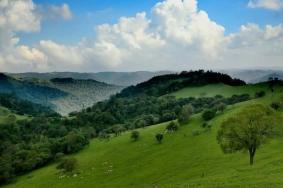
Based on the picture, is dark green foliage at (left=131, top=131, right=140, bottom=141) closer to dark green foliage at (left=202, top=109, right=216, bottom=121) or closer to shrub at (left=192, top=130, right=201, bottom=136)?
shrub at (left=192, top=130, right=201, bottom=136)

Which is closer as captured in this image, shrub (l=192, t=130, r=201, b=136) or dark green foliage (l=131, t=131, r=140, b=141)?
shrub (l=192, t=130, r=201, b=136)

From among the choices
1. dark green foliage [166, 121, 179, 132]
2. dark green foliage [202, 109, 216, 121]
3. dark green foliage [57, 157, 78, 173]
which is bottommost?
dark green foliage [57, 157, 78, 173]

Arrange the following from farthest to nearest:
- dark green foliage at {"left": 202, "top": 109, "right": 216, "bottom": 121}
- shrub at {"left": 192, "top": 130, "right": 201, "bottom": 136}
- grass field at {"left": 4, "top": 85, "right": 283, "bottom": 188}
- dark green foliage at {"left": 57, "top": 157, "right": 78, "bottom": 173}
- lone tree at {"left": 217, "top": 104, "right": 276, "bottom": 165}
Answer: dark green foliage at {"left": 202, "top": 109, "right": 216, "bottom": 121} < shrub at {"left": 192, "top": 130, "right": 201, "bottom": 136} < dark green foliage at {"left": 57, "top": 157, "right": 78, "bottom": 173} < grass field at {"left": 4, "top": 85, "right": 283, "bottom": 188} < lone tree at {"left": 217, "top": 104, "right": 276, "bottom": 165}

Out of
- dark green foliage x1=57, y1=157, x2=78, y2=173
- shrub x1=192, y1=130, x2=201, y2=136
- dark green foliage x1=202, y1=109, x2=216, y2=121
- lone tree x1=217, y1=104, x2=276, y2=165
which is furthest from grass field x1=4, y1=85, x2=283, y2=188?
lone tree x1=217, y1=104, x2=276, y2=165

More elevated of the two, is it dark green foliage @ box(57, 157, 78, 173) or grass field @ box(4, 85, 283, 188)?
grass field @ box(4, 85, 283, 188)

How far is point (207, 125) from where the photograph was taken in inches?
6073

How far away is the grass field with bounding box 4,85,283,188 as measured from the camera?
89.1 metres

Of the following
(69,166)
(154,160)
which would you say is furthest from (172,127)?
(69,166)

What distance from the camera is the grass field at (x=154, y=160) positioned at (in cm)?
8912

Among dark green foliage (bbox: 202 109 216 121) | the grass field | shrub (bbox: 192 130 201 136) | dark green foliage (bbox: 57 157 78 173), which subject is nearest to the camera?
the grass field

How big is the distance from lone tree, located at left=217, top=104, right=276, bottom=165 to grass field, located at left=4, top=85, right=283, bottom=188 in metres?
4.84

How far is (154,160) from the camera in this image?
127938 mm

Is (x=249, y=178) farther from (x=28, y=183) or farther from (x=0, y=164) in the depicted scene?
(x=0, y=164)

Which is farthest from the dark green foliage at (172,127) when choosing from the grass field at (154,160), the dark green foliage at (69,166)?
the dark green foliage at (69,166)
